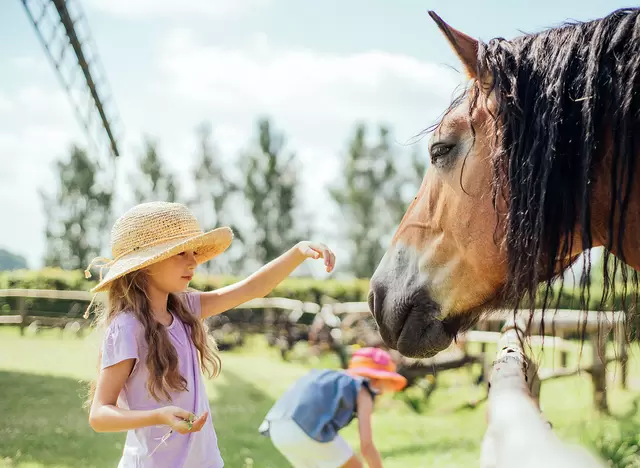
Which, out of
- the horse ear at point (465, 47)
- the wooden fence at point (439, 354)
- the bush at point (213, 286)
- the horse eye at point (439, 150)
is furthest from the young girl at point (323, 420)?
the bush at point (213, 286)

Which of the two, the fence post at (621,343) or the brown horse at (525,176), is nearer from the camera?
the brown horse at (525,176)

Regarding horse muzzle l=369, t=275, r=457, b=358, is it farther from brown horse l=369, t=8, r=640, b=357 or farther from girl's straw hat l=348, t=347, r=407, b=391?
girl's straw hat l=348, t=347, r=407, b=391

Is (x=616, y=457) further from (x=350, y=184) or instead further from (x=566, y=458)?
(x=350, y=184)

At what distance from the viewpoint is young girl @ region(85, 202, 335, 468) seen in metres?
2.18

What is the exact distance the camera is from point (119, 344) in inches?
86.9

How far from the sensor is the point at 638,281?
177 cm

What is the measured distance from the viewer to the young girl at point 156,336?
218cm

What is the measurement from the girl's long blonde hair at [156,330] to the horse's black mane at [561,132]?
1171 millimetres

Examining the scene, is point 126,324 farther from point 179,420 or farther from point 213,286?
point 213,286

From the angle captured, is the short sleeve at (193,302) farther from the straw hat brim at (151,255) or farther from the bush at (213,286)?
the bush at (213,286)

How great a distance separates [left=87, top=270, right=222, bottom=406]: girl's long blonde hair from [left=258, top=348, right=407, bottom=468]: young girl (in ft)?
3.66

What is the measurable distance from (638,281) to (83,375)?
9.99m

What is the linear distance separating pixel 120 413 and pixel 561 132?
1.50 metres

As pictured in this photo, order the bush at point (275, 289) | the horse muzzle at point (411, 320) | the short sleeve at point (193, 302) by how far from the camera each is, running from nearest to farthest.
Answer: the horse muzzle at point (411, 320) < the short sleeve at point (193, 302) < the bush at point (275, 289)
